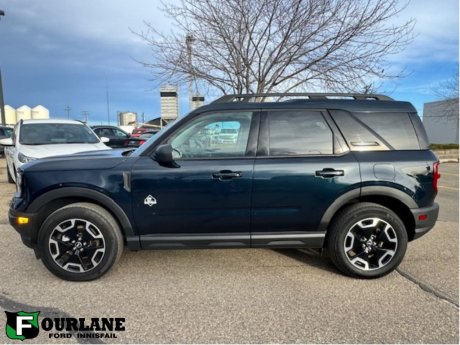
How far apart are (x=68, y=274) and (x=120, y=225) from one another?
681 mm

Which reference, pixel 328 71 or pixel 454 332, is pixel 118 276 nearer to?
pixel 454 332

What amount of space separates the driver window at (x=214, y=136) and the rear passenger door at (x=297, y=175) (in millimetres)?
201

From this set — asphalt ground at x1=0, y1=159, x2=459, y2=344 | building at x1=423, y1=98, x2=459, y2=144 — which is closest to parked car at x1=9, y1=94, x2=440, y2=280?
asphalt ground at x1=0, y1=159, x2=459, y2=344

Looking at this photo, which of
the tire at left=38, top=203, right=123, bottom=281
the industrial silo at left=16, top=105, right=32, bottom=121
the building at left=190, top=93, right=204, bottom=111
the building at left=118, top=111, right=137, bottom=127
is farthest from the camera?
the building at left=118, top=111, right=137, bottom=127

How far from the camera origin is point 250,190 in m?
3.16

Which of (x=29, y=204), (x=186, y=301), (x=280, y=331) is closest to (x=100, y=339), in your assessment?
(x=186, y=301)

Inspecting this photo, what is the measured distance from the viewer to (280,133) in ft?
10.8

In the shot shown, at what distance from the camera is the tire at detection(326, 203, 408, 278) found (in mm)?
3277

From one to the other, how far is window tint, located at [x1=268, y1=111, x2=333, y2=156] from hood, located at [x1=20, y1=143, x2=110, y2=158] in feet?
12.5

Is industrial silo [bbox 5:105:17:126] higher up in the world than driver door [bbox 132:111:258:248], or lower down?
higher up

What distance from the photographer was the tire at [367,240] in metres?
3.28

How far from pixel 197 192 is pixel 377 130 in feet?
6.39

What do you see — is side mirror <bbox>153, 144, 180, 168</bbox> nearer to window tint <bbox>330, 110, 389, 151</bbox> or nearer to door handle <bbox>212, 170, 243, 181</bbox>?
door handle <bbox>212, 170, 243, 181</bbox>

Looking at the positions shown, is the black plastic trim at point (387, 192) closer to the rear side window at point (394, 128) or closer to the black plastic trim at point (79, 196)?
the rear side window at point (394, 128)
